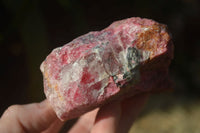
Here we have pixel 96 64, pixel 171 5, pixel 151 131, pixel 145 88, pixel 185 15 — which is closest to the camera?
pixel 96 64

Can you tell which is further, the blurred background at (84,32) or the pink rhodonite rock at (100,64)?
the blurred background at (84,32)

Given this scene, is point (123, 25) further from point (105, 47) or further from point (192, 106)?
point (192, 106)

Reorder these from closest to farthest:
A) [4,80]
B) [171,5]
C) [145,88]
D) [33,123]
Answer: [33,123]
[145,88]
[4,80]
[171,5]

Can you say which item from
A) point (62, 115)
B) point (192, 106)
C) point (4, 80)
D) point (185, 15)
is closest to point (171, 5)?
point (185, 15)

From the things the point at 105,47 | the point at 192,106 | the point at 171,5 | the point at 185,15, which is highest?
the point at 105,47

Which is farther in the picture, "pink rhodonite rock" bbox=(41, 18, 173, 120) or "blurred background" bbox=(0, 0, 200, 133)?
"blurred background" bbox=(0, 0, 200, 133)
